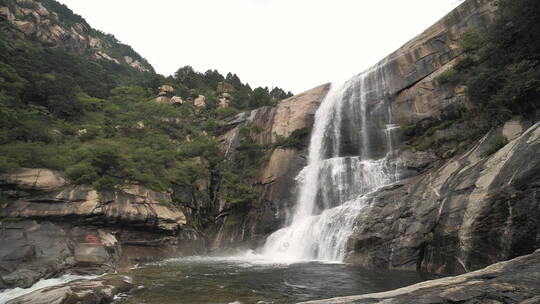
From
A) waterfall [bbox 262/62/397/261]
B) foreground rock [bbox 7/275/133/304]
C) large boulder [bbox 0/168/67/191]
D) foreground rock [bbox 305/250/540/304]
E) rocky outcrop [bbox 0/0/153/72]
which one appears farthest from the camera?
rocky outcrop [bbox 0/0/153/72]

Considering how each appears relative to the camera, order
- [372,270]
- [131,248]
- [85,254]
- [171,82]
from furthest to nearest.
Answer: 1. [171,82]
2. [131,248]
3. [85,254]
4. [372,270]

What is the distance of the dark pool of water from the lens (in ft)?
28.1

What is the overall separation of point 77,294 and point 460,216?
12095 millimetres

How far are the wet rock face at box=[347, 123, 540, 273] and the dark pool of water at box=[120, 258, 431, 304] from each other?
1394mm

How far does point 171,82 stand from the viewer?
50.2 metres

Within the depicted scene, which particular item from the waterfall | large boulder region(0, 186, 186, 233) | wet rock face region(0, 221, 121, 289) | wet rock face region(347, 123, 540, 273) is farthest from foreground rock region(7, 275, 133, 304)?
the waterfall

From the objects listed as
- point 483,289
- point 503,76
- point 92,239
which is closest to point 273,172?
point 92,239

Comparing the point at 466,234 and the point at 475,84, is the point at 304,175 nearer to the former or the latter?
the point at 475,84

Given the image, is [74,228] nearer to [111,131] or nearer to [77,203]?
[77,203]

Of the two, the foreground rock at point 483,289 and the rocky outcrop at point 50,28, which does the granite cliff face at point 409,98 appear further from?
the rocky outcrop at point 50,28

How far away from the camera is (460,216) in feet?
35.5

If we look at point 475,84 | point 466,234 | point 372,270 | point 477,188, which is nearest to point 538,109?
point 475,84

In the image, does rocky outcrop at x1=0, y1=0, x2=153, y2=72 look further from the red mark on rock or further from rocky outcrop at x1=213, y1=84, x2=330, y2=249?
the red mark on rock

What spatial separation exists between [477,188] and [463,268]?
2.72 meters
